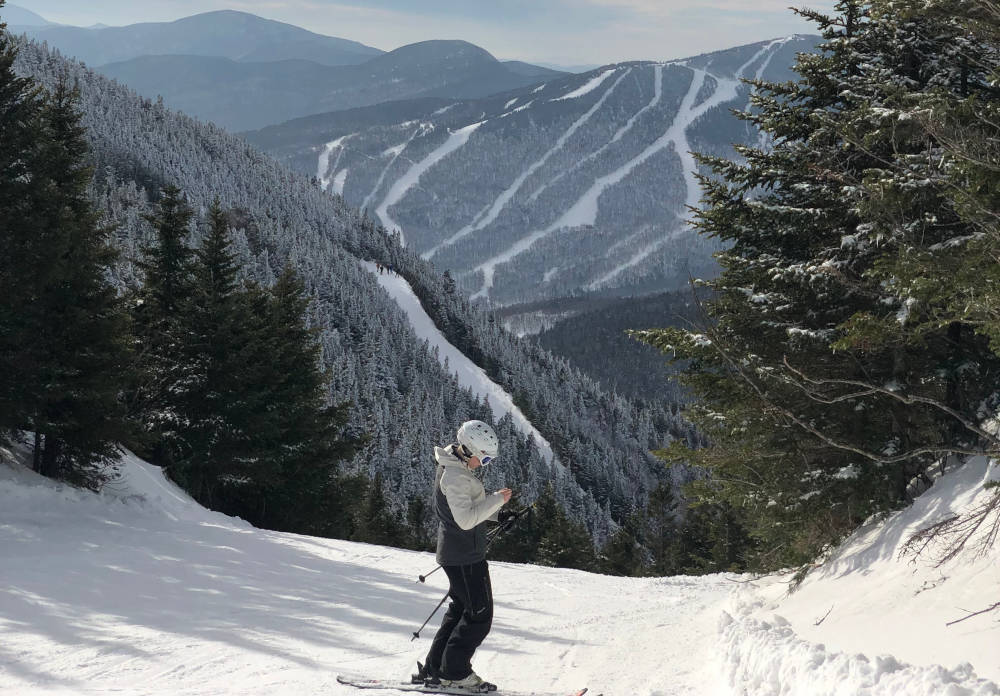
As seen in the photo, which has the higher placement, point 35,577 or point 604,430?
point 35,577

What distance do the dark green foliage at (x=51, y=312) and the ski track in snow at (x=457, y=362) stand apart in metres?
90.0

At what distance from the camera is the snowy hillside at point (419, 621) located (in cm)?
588

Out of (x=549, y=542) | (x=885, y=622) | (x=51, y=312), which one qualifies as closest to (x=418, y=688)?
(x=885, y=622)

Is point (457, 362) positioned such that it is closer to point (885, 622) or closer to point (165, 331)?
point (165, 331)

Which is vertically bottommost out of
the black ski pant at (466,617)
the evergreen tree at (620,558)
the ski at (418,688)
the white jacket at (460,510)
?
the evergreen tree at (620,558)

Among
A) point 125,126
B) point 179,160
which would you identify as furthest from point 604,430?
point 125,126

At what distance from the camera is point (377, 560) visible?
1344cm

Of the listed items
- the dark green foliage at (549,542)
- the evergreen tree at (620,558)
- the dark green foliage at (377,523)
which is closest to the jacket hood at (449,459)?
the dark green foliage at (377,523)

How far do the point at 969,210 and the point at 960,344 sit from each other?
3054 millimetres

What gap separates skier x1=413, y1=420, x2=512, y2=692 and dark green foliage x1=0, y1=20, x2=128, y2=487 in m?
11.3

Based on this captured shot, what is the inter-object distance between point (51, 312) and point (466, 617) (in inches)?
499

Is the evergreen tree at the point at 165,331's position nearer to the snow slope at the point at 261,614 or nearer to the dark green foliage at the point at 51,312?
the dark green foliage at the point at 51,312

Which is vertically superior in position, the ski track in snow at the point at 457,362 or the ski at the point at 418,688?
the ski at the point at 418,688

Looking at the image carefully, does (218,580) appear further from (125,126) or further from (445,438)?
(125,126)
